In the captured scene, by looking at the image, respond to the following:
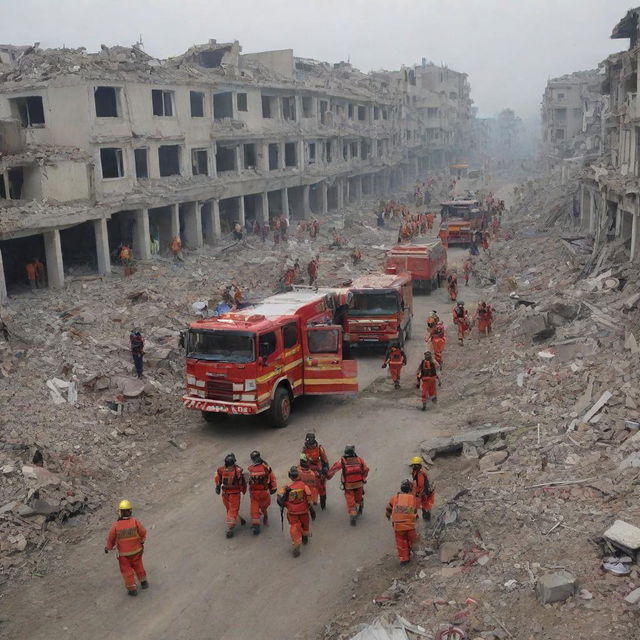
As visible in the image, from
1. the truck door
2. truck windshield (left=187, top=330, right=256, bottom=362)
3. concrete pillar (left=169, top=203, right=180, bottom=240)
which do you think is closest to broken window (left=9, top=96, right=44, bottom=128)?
concrete pillar (left=169, top=203, right=180, bottom=240)

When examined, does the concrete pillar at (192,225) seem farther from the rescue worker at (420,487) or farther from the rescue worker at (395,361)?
the rescue worker at (420,487)

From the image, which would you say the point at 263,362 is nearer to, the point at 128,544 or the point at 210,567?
the point at 210,567

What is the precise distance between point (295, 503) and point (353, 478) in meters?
1.21

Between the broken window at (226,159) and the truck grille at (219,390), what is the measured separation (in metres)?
27.2

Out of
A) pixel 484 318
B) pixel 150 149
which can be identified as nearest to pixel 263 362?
pixel 484 318

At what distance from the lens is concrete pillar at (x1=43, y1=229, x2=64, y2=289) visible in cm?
2614

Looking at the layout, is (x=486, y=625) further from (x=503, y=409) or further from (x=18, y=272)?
(x=18, y=272)

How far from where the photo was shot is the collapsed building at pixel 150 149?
89.0ft

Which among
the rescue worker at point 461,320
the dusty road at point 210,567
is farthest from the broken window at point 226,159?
the dusty road at point 210,567

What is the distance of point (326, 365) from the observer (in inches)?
637

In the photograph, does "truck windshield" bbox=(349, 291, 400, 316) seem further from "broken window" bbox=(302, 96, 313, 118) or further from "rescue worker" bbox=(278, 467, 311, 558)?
"broken window" bbox=(302, 96, 313, 118)

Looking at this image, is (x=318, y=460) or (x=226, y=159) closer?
(x=318, y=460)

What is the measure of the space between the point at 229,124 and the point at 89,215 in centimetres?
1348

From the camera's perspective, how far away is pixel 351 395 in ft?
58.4
